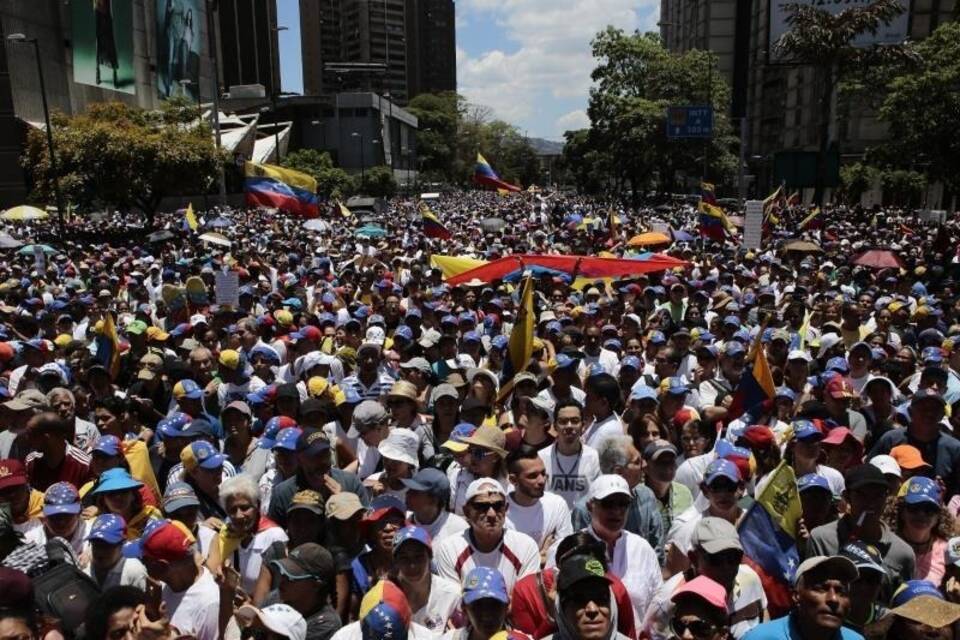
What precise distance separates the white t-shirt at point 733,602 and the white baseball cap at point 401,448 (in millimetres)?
1628

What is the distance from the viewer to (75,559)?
3934mm

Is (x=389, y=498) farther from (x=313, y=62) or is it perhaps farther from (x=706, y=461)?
(x=313, y=62)

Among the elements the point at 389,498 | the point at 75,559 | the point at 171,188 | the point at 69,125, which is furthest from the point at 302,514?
the point at 69,125

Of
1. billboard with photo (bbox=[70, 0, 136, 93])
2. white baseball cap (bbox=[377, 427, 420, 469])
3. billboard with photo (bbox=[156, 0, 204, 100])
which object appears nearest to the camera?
white baseball cap (bbox=[377, 427, 420, 469])

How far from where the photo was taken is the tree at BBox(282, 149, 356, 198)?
57.6 meters

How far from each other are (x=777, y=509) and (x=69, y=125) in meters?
34.9

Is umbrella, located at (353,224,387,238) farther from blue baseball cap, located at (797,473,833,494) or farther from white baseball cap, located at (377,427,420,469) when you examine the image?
blue baseball cap, located at (797,473,833,494)

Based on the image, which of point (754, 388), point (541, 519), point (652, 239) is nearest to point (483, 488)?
point (541, 519)

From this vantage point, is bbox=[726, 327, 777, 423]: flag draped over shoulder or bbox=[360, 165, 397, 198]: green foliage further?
bbox=[360, 165, 397, 198]: green foliage

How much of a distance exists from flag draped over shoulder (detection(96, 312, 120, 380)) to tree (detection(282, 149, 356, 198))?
4949 centimetres

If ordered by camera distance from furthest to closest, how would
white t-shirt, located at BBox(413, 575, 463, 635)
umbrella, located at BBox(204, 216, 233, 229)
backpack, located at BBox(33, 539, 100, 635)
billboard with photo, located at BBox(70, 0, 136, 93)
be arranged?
1. billboard with photo, located at BBox(70, 0, 136, 93)
2. umbrella, located at BBox(204, 216, 233, 229)
3. white t-shirt, located at BBox(413, 575, 463, 635)
4. backpack, located at BBox(33, 539, 100, 635)

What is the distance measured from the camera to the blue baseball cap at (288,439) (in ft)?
15.6

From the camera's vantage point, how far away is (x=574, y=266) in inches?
486

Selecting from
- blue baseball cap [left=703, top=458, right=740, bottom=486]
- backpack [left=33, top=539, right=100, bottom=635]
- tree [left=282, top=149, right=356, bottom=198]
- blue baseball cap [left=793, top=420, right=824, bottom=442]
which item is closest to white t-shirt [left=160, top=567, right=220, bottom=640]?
backpack [left=33, top=539, right=100, bottom=635]
